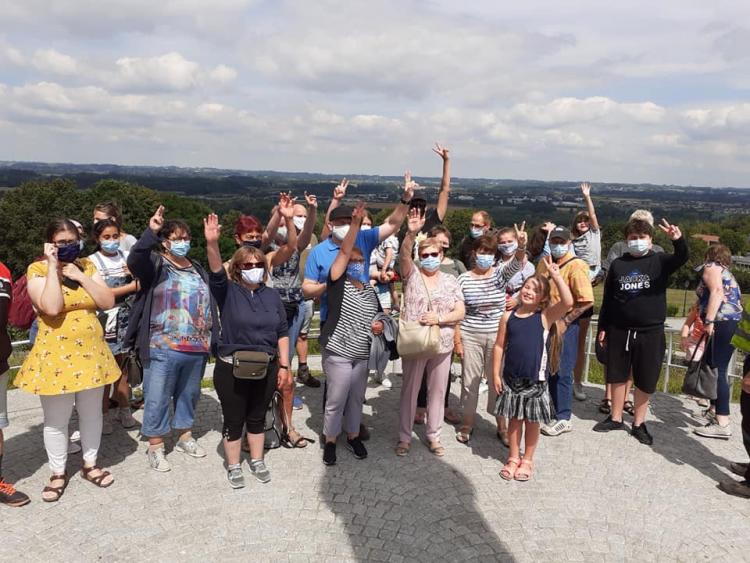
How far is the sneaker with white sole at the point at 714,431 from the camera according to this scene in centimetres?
627

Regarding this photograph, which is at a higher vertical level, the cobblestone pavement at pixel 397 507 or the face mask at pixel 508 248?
the face mask at pixel 508 248

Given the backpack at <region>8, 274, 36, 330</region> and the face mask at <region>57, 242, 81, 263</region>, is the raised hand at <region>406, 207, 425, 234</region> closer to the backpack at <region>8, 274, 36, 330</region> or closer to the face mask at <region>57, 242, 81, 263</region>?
the face mask at <region>57, 242, 81, 263</region>

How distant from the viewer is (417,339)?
525cm

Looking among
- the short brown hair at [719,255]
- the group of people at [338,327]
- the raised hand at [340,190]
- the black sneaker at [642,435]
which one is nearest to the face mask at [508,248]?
the group of people at [338,327]

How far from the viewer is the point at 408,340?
5.27 meters

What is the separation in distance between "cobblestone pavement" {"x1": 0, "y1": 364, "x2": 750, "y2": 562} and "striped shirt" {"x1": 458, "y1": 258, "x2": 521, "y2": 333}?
51.8 inches

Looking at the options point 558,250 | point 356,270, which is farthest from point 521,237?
point 356,270

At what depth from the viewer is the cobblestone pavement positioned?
162 inches

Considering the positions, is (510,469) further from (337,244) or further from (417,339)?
(337,244)

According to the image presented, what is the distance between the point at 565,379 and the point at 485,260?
173 centimetres

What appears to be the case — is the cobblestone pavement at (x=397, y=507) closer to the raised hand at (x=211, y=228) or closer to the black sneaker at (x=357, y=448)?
the black sneaker at (x=357, y=448)

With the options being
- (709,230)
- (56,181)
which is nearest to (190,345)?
(56,181)

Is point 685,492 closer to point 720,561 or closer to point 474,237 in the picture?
point 720,561

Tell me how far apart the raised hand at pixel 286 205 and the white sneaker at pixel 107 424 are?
9.95 feet
